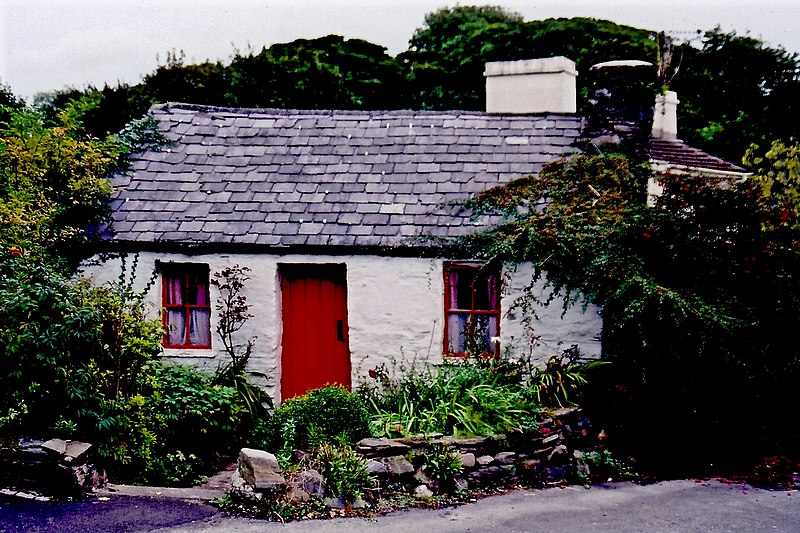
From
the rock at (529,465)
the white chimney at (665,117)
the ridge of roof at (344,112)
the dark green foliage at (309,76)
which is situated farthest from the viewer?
the dark green foliage at (309,76)

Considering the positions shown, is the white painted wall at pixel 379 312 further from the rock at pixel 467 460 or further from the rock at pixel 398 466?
the rock at pixel 398 466

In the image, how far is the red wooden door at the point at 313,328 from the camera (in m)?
11.8

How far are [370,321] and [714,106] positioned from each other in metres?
17.6

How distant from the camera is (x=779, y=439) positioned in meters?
10.1

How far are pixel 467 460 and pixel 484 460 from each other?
0.87ft

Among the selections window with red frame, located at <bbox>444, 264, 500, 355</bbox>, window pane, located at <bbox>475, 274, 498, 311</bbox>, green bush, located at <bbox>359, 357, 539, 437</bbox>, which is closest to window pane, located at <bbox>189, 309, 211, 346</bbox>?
green bush, located at <bbox>359, 357, 539, 437</bbox>

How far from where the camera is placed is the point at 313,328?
11.9 m

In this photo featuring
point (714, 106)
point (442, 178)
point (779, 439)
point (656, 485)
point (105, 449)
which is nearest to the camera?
point (105, 449)

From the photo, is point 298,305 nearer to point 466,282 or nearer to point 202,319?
point 202,319

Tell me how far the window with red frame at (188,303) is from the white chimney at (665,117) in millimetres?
14773

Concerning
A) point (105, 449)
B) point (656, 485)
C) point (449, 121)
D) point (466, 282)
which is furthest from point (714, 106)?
point (105, 449)

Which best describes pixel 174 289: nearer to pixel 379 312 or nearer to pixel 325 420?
pixel 379 312

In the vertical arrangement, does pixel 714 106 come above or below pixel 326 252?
above

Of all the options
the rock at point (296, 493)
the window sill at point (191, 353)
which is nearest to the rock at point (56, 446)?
the rock at point (296, 493)
